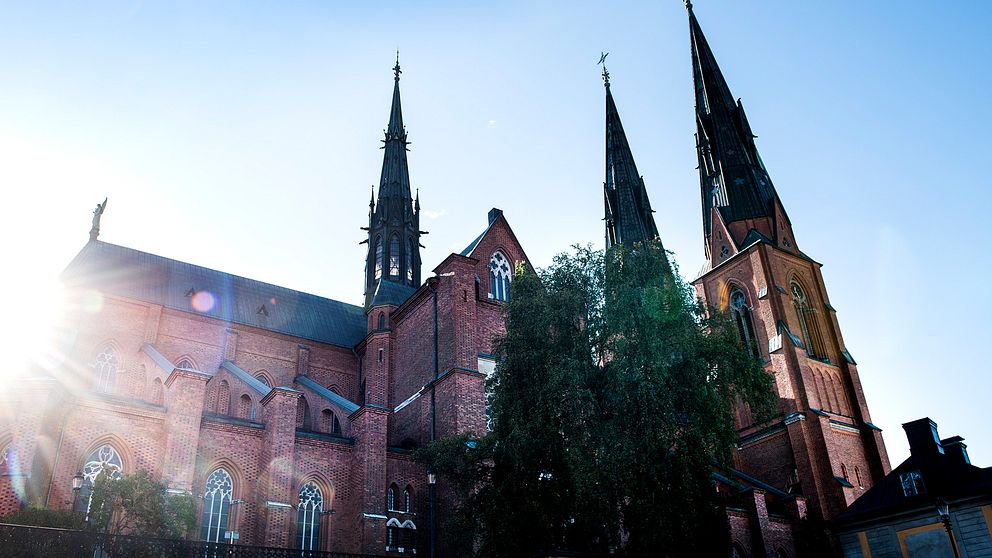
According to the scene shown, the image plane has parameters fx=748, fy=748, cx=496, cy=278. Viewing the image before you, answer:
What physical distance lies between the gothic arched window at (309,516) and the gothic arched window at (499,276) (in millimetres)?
10341

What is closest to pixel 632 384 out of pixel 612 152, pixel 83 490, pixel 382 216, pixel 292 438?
pixel 292 438

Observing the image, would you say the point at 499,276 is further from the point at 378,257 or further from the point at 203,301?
the point at 378,257

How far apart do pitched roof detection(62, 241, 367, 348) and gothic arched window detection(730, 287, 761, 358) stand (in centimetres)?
1932

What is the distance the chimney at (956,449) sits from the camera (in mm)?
26767

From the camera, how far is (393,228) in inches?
1687

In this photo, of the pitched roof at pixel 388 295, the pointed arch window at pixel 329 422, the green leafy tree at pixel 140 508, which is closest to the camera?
the green leafy tree at pixel 140 508

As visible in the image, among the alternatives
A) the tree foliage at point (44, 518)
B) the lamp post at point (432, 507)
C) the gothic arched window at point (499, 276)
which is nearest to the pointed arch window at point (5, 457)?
the tree foliage at point (44, 518)

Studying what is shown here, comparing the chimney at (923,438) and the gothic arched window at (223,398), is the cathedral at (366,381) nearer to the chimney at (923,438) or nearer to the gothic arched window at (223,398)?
the gothic arched window at (223,398)

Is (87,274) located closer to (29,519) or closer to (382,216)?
(29,519)

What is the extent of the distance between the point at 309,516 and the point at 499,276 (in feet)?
39.5

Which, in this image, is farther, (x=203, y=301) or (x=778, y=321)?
(x=778, y=321)

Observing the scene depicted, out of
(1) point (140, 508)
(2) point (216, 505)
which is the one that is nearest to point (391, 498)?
(2) point (216, 505)

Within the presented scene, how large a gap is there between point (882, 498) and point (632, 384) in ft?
54.8

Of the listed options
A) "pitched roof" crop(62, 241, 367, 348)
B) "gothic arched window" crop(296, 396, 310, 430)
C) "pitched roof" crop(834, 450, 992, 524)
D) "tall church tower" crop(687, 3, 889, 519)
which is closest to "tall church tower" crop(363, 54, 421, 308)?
"pitched roof" crop(62, 241, 367, 348)
